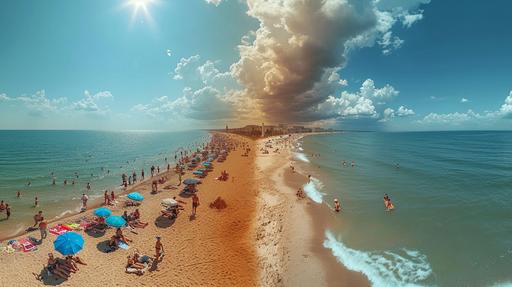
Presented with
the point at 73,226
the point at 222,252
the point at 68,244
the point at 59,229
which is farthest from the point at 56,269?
the point at 222,252

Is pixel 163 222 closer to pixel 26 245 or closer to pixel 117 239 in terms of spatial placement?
pixel 117 239

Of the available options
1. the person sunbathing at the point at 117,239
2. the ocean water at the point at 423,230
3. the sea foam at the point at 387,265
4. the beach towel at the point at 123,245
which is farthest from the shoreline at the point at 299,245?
the person sunbathing at the point at 117,239

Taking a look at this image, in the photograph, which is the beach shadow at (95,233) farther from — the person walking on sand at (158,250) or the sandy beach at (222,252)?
the person walking on sand at (158,250)

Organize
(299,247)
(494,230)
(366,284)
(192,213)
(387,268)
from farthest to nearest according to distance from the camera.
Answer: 1. (192,213)
2. (494,230)
3. (299,247)
4. (387,268)
5. (366,284)

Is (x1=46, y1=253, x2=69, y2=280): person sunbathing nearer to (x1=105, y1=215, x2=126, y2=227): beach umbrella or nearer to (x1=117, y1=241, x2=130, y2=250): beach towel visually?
(x1=117, y1=241, x2=130, y2=250): beach towel

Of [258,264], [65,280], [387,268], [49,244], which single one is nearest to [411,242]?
[387,268]

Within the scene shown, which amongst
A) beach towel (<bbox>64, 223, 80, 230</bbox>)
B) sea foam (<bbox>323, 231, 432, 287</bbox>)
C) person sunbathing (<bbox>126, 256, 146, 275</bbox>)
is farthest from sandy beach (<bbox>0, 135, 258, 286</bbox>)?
sea foam (<bbox>323, 231, 432, 287</bbox>)

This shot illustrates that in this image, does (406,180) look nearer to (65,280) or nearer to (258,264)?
(258,264)
